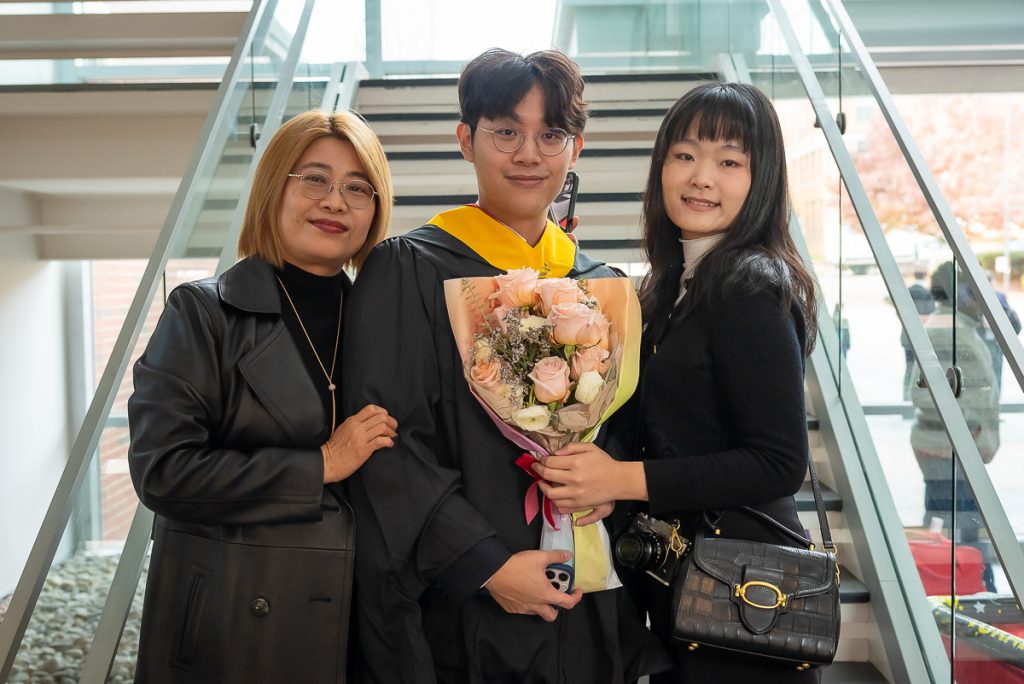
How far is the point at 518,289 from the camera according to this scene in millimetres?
1759

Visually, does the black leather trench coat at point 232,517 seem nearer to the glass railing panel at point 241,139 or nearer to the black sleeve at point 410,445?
the black sleeve at point 410,445

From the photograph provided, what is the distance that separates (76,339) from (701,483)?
889 centimetres

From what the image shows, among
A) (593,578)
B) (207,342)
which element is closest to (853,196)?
(593,578)

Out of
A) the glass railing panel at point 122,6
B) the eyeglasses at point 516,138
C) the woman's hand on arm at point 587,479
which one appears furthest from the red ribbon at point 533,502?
the glass railing panel at point 122,6

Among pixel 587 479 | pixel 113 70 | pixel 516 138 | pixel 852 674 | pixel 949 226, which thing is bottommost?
pixel 852 674

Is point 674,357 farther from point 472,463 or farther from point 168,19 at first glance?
point 168,19

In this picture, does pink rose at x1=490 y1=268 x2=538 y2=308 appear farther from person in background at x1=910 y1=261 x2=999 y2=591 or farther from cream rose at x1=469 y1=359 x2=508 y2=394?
person in background at x1=910 y1=261 x2=999 y2=591

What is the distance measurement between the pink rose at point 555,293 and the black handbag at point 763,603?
0.58m

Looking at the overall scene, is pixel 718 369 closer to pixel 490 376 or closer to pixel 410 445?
pixel 490 376

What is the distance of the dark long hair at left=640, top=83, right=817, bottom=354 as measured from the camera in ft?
6.56

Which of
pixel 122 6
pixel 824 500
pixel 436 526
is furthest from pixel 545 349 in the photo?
pixel 122 6

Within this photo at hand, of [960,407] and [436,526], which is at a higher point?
[960,407]

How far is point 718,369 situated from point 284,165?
1.04 metres

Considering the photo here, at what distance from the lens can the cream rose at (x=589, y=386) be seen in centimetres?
171
